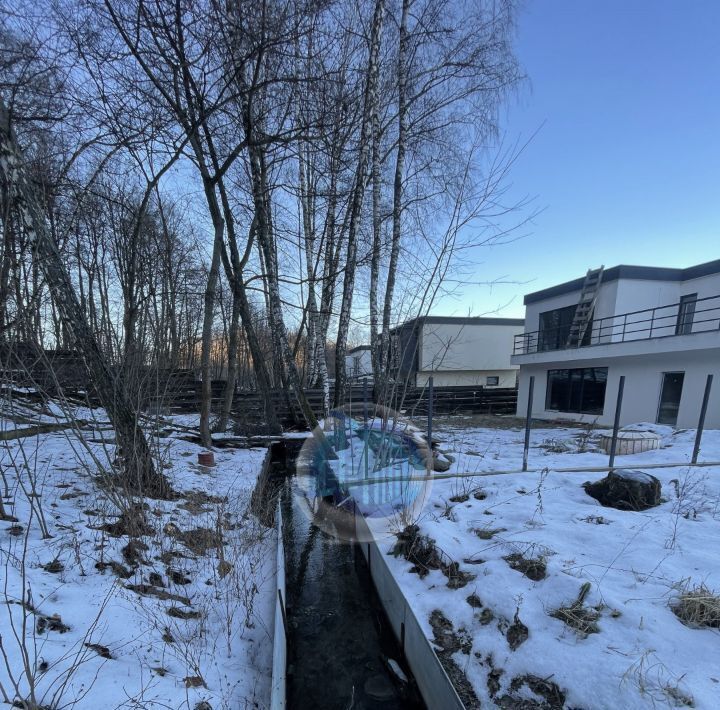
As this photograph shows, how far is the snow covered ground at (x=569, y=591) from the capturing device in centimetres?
156

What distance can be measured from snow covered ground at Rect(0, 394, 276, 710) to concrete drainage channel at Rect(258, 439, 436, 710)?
292mm

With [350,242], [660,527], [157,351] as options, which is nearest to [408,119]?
[350,242]

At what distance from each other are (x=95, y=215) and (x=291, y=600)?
332 inches

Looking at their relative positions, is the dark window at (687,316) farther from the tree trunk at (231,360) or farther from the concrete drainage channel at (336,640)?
the tree trunk at (231,360)

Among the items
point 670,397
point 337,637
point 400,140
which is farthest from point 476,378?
point 337,637

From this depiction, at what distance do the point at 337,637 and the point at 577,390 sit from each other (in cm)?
1218

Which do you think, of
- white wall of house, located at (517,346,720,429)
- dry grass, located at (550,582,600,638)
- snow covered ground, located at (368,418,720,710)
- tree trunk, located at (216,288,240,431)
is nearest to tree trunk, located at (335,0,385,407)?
tree trunk, located at (216,288,240,431)

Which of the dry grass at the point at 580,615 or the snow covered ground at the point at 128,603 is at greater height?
the dry grass at the point at 580,615

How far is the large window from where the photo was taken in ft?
36.1

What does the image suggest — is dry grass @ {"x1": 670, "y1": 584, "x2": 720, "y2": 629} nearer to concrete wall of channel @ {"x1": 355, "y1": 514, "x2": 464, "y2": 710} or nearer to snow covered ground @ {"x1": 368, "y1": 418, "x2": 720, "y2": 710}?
snow covered ground @ {"x1": 368, "y1": 418, "x2": 720, "y2": 710}

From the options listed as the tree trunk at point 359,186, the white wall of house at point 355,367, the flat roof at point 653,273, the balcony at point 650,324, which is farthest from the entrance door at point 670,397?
the tree trunk at point 359,186

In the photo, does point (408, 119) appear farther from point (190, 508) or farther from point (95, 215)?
point (190, 508)

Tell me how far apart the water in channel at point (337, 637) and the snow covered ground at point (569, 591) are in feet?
1.82

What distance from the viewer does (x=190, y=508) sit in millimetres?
3820
